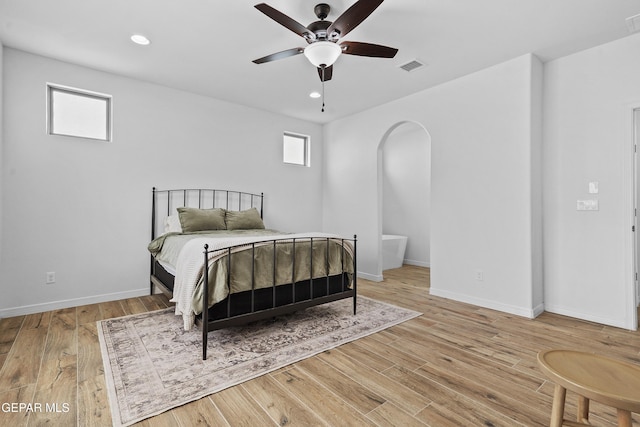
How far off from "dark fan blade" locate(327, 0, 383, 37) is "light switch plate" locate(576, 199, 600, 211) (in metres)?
2.88

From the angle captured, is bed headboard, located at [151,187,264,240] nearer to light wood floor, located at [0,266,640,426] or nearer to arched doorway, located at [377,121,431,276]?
light wood floor, located at [0,266,640,426]

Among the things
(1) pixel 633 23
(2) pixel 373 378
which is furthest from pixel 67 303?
(1) pixel 633 23

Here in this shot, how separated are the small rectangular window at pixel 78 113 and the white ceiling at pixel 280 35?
0.36m

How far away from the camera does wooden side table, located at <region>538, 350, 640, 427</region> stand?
107cm

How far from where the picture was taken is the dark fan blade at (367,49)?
2.39 m

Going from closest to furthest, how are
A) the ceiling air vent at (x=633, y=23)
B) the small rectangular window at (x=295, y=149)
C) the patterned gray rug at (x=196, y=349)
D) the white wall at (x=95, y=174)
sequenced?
1. the patterned gray rug at (x=196, y=349)
2. the ceiling air vent at (x=633, y=23)
3. the white wall at (x=95, y=174)
4. the small rectangular window at (x=295, y=149)

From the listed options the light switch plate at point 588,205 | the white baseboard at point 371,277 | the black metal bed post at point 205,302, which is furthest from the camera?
the white baseboard at point 371,277

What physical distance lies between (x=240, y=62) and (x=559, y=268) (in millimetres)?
4131

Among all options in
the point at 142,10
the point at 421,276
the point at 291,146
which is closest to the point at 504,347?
the point at 421,276

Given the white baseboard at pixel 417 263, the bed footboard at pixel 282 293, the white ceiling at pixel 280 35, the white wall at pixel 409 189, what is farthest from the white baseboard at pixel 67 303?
the white wall at pixel 409 189

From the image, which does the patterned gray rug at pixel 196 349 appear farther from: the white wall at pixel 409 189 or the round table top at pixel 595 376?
the white wall at pixel 409 189

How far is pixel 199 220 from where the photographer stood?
12.5ft

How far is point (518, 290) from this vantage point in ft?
11.0

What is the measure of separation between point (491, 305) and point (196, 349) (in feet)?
10.2
